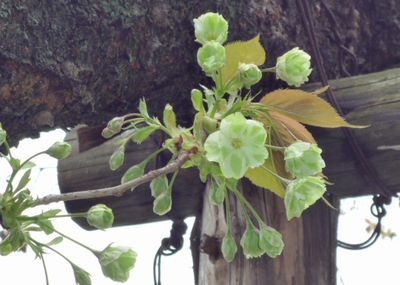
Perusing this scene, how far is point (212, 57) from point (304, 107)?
201 millimetres

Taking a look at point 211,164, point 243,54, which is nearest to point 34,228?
point 211,164

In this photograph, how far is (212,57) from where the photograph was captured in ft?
2.04

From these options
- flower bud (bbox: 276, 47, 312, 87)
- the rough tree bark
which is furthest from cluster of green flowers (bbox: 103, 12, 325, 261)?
the rough tree bark

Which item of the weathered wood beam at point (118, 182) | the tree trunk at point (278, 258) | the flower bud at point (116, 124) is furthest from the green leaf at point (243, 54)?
the weathered wood beam at point (118, 182)

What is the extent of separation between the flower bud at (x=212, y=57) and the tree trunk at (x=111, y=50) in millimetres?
335

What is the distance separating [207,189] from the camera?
3.95ft

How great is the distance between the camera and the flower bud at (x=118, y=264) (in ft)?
2.08

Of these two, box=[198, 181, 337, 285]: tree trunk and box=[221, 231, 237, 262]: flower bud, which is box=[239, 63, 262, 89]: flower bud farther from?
box=[198, 181, 337, 285]: tree trunk

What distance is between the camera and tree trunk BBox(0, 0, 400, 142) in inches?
35.7

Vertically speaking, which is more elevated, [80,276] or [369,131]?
[369,131]

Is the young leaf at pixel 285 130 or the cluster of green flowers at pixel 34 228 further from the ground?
the young leaf at pixel 285 130

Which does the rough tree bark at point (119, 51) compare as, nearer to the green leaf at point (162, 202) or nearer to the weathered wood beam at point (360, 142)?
the weathered wood beam at point (360, 142)

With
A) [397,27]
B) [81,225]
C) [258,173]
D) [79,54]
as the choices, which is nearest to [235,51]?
[258,173]

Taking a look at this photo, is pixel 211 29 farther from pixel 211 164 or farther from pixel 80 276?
pixel 80 276
